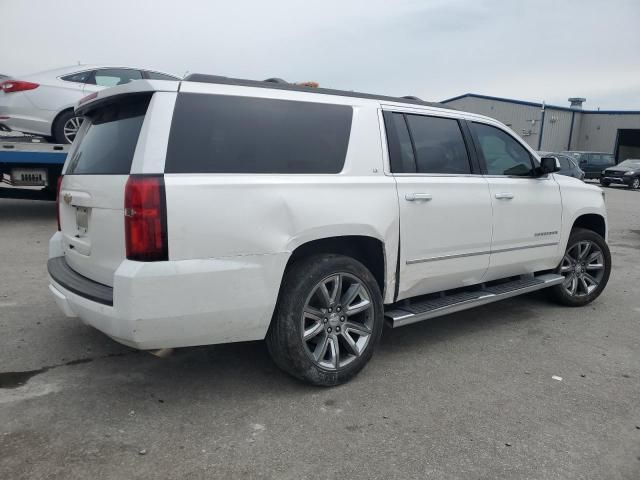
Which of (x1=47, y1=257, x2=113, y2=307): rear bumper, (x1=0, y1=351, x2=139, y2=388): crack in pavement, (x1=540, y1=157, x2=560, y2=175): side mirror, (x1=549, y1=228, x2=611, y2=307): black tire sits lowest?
(x1=0, y1=351, x2=139, y2=388): crack in pavement

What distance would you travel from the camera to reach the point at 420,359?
3.87 m

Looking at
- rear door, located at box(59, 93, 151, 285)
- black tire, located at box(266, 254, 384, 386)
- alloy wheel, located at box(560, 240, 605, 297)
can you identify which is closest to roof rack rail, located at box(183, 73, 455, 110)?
rear door, located at box(59, 93, 151, 285)

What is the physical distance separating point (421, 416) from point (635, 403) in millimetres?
1449

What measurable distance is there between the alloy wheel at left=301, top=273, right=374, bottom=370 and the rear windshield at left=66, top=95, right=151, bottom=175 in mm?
1370

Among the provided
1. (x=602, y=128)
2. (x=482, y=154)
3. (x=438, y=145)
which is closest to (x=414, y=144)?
(x=438, y=145)

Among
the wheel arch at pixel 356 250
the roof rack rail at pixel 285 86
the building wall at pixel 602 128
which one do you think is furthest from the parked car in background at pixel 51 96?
the building wall at pixel 602 128

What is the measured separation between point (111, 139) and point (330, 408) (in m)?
2.10

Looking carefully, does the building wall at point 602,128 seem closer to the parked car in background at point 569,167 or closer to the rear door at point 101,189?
the parked car in background at point 569,167

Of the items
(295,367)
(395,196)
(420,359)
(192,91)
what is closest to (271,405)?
(295,367)

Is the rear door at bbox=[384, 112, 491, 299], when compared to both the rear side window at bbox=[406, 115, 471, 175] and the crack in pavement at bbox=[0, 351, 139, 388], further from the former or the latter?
the crack in pavement at bbox=[0, 351, 139, 388]

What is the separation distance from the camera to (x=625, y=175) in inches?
1017

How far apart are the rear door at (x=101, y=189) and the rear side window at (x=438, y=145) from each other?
6.49 ft

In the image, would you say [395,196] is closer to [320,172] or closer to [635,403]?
[320,172]

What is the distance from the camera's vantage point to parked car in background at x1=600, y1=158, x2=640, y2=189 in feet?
84.2
